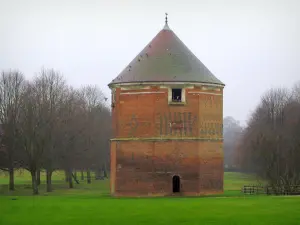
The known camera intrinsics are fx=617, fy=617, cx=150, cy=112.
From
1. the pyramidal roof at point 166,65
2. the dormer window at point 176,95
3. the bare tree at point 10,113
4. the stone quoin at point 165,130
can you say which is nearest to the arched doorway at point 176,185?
the stone quoin at point 165,130

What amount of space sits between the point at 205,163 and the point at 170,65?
7.78 meters

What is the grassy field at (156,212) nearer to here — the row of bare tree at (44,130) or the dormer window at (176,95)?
the dormer window at (176,95)

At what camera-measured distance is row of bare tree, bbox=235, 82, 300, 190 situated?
163ft

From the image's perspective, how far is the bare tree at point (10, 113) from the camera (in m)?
55.2

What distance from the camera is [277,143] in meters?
54.2

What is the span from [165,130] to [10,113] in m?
18.7

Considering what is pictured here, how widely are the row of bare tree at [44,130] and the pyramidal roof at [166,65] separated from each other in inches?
385


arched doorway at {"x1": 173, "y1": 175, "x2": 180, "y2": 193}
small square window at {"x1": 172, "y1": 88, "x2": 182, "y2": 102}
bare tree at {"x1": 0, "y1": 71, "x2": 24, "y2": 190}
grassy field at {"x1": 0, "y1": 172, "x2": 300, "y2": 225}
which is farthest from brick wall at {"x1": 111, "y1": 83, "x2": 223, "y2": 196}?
bare tree at {"x1": 0, "y1": 71, "x2": 24, "y2": 190}

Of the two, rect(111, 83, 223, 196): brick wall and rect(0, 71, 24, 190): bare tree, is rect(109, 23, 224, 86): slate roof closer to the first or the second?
rect(111, 83, 223, 196): brick wall

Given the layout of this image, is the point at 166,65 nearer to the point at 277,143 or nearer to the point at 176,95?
the point at 176,95

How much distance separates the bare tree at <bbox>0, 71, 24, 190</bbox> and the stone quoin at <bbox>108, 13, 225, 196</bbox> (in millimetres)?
12841

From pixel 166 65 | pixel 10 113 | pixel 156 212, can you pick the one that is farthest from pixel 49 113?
pixel 156 212

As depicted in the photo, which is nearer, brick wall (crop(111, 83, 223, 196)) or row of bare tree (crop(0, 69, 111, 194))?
brick wall (crop(111, 83, 223, 196))

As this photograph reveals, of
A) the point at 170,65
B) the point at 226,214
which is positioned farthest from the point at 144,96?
the point at 226,214
